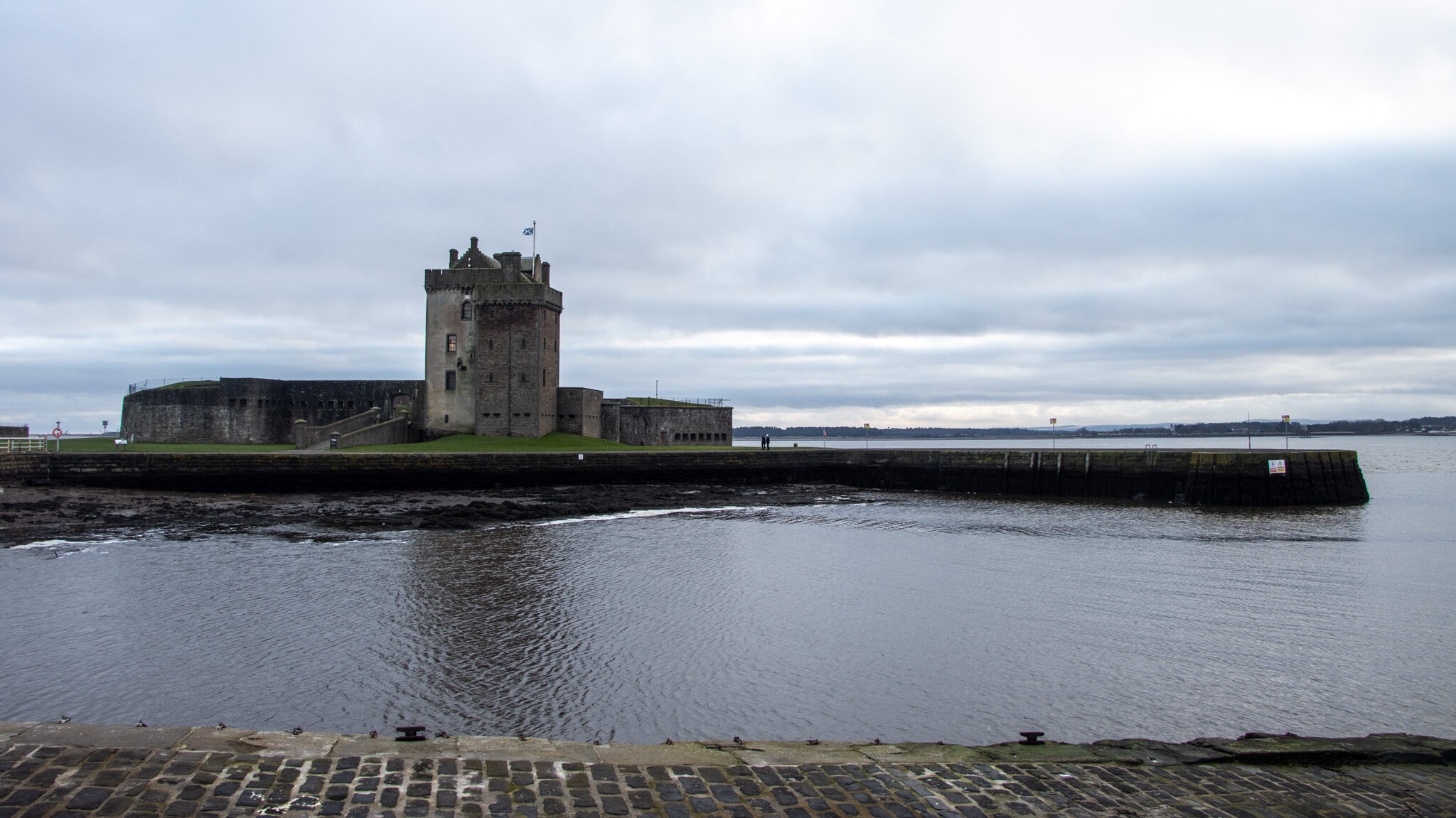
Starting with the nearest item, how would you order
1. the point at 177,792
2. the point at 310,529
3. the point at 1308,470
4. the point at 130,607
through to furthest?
the point at 177,792, the point at 130,607, the point at 310,529, the point at 1308,470

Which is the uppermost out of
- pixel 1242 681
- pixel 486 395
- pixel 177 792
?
pixel 486 395

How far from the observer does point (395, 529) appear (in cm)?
2645

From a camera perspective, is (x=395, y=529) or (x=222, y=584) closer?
(x=222, y=584)

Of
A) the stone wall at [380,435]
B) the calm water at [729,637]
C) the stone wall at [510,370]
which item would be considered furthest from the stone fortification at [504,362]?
the calm water at [729,637]

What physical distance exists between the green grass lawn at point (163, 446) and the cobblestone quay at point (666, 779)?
4186 cm

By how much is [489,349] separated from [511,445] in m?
8.11

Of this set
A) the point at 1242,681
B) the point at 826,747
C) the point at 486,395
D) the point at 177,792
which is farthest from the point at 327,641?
the point at 486,395

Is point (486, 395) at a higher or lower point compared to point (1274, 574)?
→ higher

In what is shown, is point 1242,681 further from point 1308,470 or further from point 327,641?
point 1308,470

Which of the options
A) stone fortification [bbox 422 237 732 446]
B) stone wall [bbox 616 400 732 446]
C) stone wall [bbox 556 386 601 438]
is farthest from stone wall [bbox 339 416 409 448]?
stone wall [bbox 616 400 732 446]

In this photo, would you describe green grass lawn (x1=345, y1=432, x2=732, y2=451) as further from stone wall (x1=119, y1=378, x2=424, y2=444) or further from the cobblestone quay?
the cobblestone quay

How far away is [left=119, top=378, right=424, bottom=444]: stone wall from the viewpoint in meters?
53.9

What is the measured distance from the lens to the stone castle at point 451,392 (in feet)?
175

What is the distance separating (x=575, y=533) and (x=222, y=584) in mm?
10593
